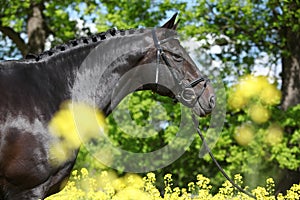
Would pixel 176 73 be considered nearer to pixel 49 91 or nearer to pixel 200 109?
pixel 200 109

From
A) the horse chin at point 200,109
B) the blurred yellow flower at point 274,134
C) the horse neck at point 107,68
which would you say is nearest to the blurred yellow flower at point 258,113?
the blurred yellow flower at point 274,134

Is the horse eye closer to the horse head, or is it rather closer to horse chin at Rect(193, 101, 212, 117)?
the horse head

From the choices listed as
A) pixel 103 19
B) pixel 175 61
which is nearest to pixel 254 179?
pixel 103 19

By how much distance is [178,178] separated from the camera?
18844 millimetres

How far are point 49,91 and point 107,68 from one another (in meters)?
0.62

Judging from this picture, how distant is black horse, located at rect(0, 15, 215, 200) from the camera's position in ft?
15.5

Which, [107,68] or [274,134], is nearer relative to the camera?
[107,68]

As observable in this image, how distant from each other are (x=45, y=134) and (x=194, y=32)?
31.3 ft

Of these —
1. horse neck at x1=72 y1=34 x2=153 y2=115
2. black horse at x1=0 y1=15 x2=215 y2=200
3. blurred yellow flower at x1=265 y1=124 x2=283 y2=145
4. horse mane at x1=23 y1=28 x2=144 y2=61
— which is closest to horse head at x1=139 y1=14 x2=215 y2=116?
black horse at x1=0 y1=15 x2=215 y2=200

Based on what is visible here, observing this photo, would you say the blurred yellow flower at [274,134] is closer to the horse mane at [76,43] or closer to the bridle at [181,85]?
the bridle at [181,85]

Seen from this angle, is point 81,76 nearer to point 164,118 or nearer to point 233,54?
point 164,118

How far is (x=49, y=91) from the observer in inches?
197

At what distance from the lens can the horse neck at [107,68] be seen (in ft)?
17.1

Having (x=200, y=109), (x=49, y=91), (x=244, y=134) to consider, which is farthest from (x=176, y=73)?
(x=244, y=134)
